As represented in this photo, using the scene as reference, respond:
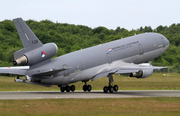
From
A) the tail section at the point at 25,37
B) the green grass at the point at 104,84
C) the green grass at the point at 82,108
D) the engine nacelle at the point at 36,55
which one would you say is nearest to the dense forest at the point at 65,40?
the green grass at the point at 104,84

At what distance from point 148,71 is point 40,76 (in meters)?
13.3

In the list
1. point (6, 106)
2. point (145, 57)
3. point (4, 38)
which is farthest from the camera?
point (4, 38)

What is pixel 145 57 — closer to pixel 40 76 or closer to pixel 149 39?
pixel 149 39

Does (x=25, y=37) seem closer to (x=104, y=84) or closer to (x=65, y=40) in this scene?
(x=104, y=84)

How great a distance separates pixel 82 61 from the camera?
39406 mm

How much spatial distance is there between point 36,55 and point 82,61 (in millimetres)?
7012

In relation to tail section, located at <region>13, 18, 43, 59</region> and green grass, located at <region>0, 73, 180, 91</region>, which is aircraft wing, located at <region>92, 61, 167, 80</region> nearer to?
green grass, located at <region>0, 73, 180, 91</region>

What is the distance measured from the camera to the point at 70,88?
139ft

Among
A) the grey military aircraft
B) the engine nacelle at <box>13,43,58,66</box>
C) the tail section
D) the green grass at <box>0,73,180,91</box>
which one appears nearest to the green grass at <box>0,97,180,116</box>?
the engine nacelle at <box>13,43,58,66</box>

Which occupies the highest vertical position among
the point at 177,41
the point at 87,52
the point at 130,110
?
the point at 177,41

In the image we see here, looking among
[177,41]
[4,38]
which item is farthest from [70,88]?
[177,41]

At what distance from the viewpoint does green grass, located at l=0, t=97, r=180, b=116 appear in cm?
2213

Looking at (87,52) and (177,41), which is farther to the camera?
(177,41)

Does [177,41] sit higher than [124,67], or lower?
higher
